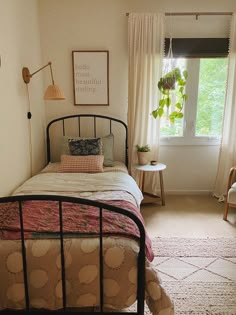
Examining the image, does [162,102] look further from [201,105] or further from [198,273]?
[198,273]

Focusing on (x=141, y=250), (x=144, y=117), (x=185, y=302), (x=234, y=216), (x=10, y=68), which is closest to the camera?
(x=141, y=250)

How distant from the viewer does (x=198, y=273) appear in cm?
222

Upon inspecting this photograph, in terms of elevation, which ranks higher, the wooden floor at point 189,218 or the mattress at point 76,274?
the mattress at point 76,274

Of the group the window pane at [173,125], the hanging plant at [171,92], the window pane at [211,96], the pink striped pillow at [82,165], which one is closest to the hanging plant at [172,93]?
the hanging plant at [171,92]

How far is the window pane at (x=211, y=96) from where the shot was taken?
3.55 meters

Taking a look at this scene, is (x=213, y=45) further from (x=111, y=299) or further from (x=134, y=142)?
(x=111, y=299)

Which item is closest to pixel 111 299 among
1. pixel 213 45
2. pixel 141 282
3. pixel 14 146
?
pixel 141 282

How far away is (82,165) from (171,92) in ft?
4.78

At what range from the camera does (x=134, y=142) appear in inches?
142

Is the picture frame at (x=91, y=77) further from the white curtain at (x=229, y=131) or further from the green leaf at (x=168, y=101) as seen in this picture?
the white curtain at (x=229, y=131)

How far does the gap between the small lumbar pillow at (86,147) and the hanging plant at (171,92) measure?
0.78 m

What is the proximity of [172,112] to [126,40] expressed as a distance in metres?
1.06

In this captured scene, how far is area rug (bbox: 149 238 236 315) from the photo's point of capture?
1896 millimetres

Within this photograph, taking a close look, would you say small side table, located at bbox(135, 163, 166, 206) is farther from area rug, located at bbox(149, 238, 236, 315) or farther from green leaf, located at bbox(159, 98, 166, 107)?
area rug, located at bbox(149, 238, 236, 315)
